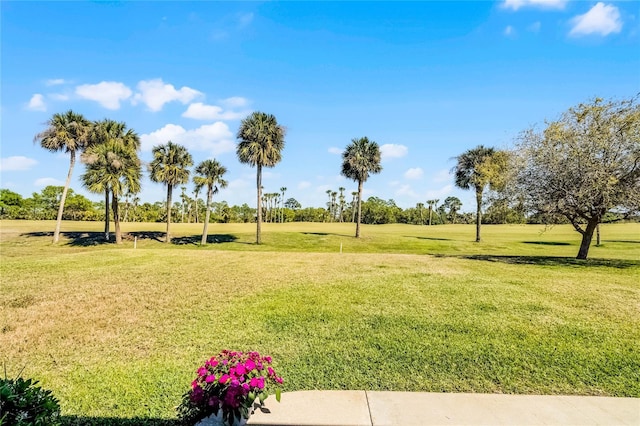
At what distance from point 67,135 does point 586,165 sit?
37345 millimetres

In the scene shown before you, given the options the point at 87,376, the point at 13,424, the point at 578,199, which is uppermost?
the point at 578,199

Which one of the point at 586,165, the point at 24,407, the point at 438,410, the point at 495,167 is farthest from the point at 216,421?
the point at 495,167

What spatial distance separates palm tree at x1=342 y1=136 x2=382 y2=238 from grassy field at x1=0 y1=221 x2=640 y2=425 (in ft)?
89.1

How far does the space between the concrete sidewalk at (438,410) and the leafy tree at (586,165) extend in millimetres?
12644

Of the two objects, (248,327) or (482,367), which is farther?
(248,327)

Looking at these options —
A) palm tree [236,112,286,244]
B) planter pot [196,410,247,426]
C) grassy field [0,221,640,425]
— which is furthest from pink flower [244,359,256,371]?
palm tree [236,112,286,244]

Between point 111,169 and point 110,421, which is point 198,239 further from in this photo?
point 110,421

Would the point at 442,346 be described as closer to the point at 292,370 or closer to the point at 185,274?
the point at 292,370

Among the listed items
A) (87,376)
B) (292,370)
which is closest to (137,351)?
(87,376)

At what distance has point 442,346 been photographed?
243 inches

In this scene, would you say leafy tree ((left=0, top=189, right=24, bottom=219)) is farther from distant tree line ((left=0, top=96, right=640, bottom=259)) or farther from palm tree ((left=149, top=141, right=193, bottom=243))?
palm tree ((left=149, top=141, right=193, bottom=243))

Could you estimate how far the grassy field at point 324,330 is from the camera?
4.90 metres

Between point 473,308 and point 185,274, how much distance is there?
31.7 feet

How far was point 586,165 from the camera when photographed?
1425 centimetres
